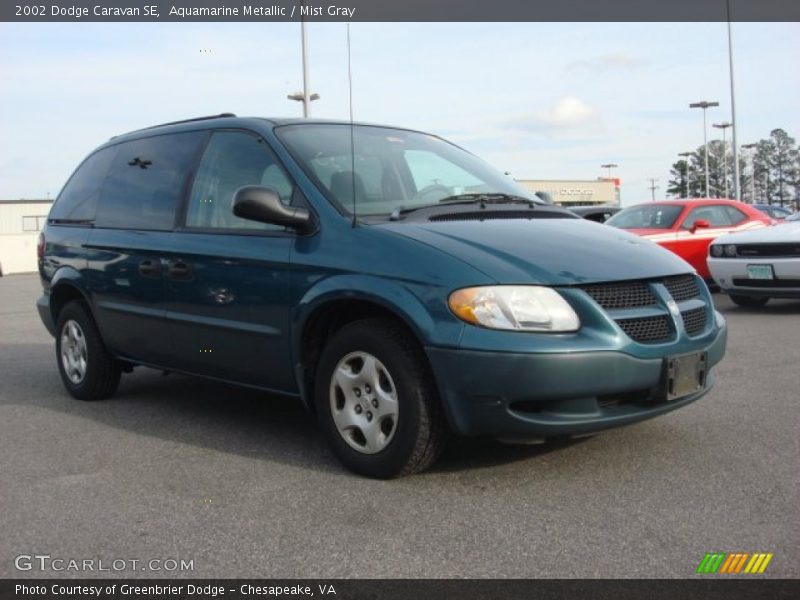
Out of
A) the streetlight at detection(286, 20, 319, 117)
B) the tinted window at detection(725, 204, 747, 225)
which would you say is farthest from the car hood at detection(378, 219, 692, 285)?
the streetlight at detection(286, 20, 319, 117)

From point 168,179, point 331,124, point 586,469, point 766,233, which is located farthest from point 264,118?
point 766,233

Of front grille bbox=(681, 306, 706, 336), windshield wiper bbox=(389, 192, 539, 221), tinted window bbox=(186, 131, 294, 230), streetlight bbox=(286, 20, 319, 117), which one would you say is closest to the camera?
front grille bbox=(681, 306, 706, 336)

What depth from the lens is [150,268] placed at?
4.96 metres

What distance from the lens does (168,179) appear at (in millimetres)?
5121

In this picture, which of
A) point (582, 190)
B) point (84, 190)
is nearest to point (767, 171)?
point (582, 190)

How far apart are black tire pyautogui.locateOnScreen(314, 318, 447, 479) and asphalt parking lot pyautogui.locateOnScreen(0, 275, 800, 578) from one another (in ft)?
0.35

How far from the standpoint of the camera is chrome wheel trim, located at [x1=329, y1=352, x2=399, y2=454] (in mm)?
3729

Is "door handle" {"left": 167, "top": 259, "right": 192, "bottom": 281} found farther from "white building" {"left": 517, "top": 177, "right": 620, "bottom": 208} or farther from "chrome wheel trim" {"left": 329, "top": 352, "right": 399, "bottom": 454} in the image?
"white building" {"left": 517, "top": 177, "right": 620, "bottom": 208}

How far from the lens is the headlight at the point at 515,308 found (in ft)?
11.3

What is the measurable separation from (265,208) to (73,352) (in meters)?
2.70

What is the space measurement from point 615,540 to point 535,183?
70465 millimetres

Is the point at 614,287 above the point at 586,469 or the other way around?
above
